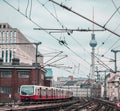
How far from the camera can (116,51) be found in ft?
275

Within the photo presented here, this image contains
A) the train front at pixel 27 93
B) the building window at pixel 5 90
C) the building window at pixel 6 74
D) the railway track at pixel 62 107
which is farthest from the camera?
the building window at pixel 6 74

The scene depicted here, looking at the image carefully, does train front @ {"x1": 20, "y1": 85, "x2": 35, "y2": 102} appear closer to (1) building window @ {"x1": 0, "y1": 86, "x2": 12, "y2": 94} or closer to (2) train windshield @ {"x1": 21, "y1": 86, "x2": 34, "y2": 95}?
(2) train windshield @ {"x1": 21, "y1": 86, "x2": 34, "y2": 95}

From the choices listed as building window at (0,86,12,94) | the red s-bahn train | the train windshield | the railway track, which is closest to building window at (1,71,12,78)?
building window at (0,86,12,94)

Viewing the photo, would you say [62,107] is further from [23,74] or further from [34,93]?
[23,74]

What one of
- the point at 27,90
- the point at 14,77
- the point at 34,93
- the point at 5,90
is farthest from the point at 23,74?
the point at 34,93

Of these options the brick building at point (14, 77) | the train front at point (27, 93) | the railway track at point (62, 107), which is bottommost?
the railway track at point (62, 107)

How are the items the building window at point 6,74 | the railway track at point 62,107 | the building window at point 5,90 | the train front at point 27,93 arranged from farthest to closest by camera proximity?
the building window at point 6,74 → the building window at point 5,90 → the train front at point 27,93 → the railway track at point 62,107

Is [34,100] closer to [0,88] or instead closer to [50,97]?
[50,97]

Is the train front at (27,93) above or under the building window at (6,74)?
under

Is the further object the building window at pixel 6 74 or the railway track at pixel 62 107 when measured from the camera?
the building window at pixel 6 74

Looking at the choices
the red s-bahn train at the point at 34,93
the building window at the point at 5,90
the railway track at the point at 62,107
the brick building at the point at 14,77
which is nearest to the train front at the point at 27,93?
the red s-bahn train at the point at 34,93

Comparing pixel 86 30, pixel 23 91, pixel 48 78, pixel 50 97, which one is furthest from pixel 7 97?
pixel 86 30

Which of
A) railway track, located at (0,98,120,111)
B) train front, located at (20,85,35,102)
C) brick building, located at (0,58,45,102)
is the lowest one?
railway track, located at (0,98,120,111)

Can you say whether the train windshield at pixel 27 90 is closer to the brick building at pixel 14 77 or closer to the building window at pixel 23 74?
the brick building at pixel 14 77
